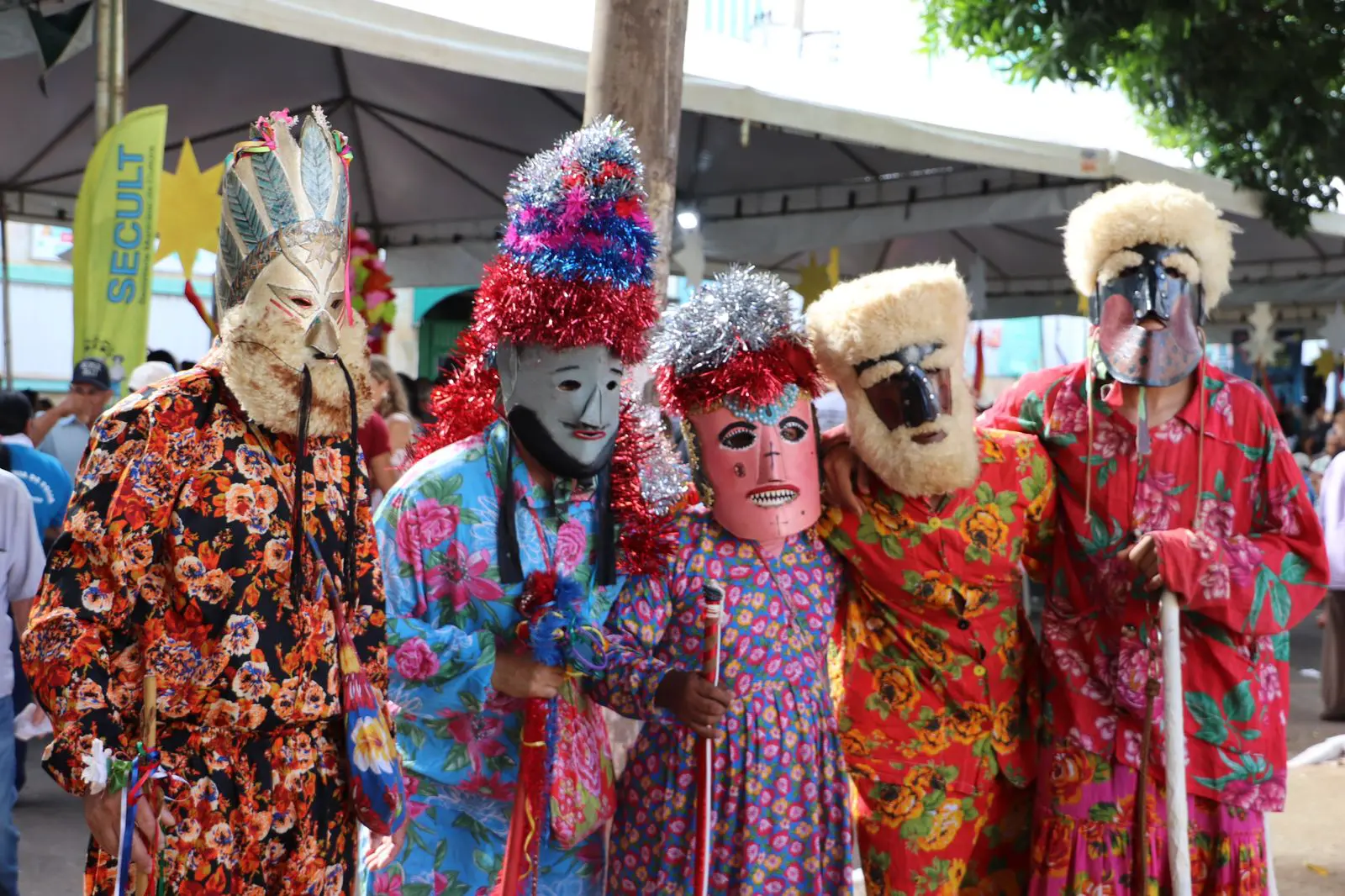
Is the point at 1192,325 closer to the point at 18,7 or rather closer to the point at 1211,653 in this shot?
the point at 1211,653

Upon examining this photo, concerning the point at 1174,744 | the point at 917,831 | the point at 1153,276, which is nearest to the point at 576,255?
the point at 1153,276

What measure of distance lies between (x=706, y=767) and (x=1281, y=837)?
374 cm

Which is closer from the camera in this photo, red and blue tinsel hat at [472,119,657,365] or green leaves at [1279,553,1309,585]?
red and blue tinsel hat at [472,119,657,365]

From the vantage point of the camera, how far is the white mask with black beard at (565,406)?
9.37 feet

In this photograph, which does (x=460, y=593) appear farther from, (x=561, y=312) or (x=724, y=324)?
(x=724, y=324)

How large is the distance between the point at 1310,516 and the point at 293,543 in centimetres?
236

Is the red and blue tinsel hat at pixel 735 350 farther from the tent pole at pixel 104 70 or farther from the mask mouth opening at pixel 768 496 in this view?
the tent pole at pixel 104 70

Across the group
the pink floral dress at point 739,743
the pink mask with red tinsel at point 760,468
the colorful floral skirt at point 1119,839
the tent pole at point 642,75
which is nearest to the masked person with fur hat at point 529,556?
the pink floral dress at point 739,743

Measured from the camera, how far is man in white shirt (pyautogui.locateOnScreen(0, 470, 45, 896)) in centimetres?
405

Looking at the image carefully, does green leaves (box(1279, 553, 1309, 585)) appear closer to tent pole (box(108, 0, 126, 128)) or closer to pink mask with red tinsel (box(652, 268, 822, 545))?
pink mask with red tinsel (box(652, 268, 822, 545))

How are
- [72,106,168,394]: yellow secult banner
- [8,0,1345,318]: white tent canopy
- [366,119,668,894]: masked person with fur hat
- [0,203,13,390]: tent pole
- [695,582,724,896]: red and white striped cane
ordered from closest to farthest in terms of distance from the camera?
[366,119,668,894]: masked person with fur hat, [695,582,724,896]: red and white striped cane, [72,106,168,394]: yellow secult banner, [8,0,1345,318]: white tent canopy, [0,203,13,390]: tent pole

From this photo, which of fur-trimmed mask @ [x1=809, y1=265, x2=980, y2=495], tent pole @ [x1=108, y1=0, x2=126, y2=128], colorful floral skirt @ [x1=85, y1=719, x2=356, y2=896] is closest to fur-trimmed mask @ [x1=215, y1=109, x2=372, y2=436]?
colorful floral skirt @ [x1=85, y1=719, x2=356, y2=896]

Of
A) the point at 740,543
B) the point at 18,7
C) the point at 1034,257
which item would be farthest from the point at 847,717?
the point at 1034,257

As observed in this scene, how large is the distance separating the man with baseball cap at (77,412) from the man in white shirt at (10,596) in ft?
4.08
